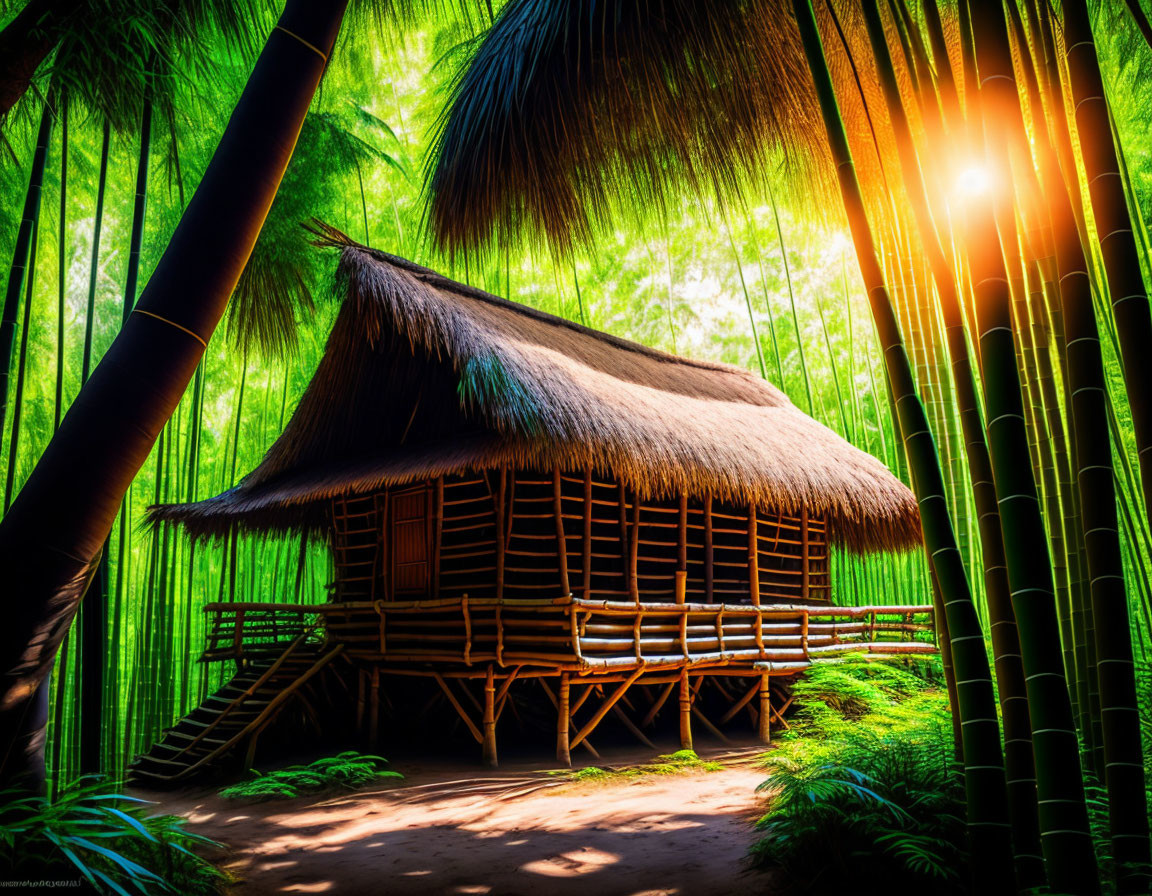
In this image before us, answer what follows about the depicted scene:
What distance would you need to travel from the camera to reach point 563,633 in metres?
6.77

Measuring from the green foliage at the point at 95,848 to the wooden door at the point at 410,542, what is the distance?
4.22m

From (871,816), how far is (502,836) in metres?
2.13

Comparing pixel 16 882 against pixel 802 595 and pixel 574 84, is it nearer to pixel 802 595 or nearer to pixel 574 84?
pixel 574 84

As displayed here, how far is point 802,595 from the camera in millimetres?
9461

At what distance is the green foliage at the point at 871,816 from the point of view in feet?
9.72

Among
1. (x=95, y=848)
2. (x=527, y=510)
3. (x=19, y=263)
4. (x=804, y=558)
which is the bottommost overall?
(x=95, y=848)

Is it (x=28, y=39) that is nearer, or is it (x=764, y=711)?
(x=28, y=39)

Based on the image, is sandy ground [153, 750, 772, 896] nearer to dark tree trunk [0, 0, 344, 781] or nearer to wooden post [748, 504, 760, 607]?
dark tree trunk [0, 0, 344, 781]

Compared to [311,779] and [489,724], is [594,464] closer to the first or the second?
[489,724]

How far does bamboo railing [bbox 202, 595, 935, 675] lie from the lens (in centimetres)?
666

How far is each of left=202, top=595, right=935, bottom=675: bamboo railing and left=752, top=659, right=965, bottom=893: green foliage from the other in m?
2.61

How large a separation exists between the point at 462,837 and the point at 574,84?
4.13m

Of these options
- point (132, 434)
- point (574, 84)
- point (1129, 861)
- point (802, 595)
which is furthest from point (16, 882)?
point (802, 595)

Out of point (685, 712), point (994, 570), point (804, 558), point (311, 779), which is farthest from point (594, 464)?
point (994, 570)
